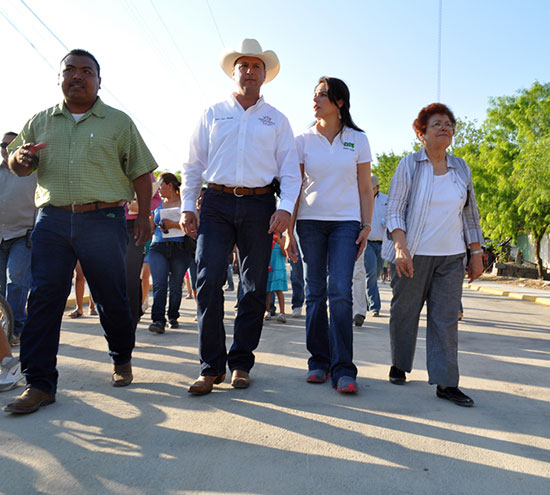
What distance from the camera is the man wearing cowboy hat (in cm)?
370

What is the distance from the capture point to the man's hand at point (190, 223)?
374cm

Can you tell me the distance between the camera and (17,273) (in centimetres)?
562

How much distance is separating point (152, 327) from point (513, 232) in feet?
79.8

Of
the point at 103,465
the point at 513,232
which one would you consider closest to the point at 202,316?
the point at 103,465

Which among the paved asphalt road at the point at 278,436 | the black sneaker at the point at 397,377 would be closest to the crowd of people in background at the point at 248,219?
the black sneaker at the point at 397,377

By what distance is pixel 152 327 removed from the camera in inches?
254

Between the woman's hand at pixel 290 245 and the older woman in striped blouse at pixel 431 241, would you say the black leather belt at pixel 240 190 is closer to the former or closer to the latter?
the woman's hand at pixel 290 245

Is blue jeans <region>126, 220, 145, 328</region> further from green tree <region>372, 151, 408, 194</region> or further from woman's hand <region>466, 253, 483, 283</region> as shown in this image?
green tree <region>372, 151, 408, 194</region>

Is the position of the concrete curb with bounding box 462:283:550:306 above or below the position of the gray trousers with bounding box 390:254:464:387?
below

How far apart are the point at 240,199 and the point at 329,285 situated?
3.03 feet

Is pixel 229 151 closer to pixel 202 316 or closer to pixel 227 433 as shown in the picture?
pixel 202 316

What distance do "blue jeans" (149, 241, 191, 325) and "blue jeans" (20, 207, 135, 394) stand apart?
10.4 ft

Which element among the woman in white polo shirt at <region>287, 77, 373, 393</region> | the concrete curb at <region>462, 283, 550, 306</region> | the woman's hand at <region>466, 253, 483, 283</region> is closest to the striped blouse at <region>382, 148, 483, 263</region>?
the woman's hand at <region>466, 253, 483, 283</region>

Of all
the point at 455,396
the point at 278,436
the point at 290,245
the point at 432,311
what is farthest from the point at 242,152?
the point at 455,396
